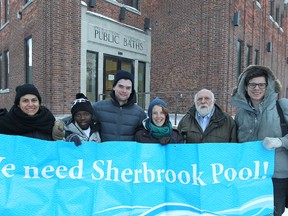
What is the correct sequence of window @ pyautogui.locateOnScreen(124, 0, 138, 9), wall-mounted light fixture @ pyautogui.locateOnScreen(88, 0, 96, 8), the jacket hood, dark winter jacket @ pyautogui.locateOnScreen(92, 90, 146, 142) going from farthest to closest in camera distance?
window @ pyautogui.locateOnScreen(124, 0, 138, 9)
wall-mounted light fixture @ pyautogui.locateOnScreen(88, 0, 96, 8)
dark winter jacket @ pyautogui.locateOnScreen(92, 90, 146, 142)
the jacket hood

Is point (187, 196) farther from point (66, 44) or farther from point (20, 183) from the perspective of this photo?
point (66, 44)

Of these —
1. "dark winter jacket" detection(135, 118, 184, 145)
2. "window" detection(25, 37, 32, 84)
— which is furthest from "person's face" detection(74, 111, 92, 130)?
"window" detection(25, 37, 32, 84)

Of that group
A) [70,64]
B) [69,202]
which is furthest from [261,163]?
[70,64]

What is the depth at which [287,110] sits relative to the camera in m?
2.65

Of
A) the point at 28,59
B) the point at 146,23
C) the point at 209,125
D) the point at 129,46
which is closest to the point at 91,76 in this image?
the point at 129,46

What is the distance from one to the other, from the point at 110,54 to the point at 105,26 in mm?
1213

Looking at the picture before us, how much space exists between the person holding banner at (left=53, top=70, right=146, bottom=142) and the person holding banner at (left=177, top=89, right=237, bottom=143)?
628 millimetres

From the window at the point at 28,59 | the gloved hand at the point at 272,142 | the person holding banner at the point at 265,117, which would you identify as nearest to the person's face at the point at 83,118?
the person holding banner at the point at 265,117

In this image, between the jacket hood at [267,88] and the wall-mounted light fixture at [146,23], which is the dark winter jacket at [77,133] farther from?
the wall-mounted light fixture at [146,23]

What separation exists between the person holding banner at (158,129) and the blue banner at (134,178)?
3.3 inches

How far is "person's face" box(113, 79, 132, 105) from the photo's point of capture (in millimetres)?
3158

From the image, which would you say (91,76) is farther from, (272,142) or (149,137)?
(272,142)

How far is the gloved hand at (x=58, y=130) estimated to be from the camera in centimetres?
299

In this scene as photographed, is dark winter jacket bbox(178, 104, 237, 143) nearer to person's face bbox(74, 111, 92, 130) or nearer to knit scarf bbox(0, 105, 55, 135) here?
person's face bbox(74, 111, 92, 130)
